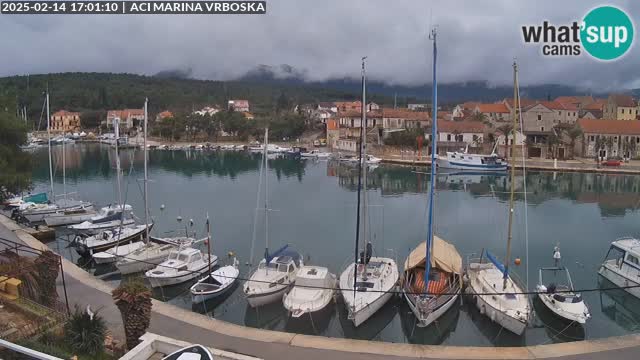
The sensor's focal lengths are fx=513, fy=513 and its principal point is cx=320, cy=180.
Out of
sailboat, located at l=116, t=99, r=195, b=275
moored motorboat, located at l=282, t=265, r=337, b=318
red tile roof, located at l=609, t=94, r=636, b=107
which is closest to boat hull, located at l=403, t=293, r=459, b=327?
moored motorboat, located at l=282, t=265, r=337, b=318

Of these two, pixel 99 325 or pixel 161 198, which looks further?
pixel 161 198

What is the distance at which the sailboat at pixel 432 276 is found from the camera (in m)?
18.2

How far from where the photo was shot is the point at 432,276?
66.4 feet

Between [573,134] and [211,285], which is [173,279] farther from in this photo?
[573,134]

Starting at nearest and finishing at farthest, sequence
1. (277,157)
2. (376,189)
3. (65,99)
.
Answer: (376,189) < (277,157) < (65,99)

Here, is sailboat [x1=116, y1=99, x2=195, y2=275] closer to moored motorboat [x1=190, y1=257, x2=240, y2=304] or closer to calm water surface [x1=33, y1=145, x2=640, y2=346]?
calm water surface [x1=33, y1=145, x2=640, y2=346]

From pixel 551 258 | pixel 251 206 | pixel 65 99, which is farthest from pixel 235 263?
pixel 65 99

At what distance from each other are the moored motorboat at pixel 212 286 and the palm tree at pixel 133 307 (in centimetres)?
857

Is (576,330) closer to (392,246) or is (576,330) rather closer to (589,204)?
(392,246)

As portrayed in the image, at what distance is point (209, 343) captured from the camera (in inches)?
574

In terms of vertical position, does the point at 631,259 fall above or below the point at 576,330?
above

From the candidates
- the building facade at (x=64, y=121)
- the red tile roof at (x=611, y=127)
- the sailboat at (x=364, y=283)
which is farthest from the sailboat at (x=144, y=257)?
the building facade at (x=64, y=121)

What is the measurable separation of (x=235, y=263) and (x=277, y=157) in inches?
2654

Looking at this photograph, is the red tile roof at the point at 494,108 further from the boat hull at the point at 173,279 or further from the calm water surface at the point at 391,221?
the boat hull at the point at 173,279
